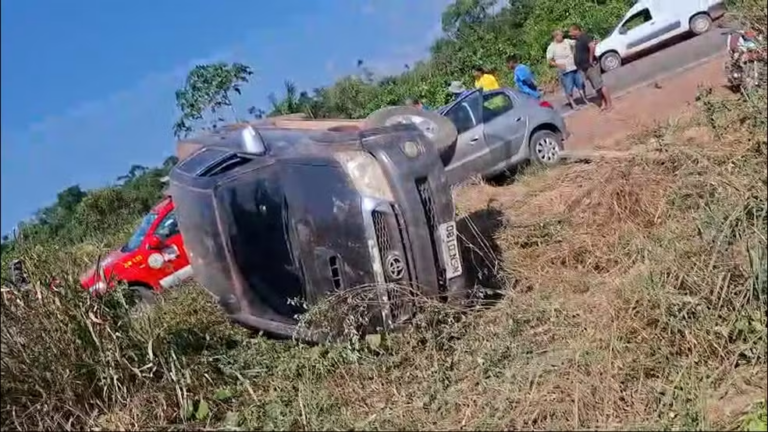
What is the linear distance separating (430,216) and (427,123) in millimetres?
1514

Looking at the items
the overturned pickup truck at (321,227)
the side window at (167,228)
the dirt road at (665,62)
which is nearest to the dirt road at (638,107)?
the dirt road at (665,62)

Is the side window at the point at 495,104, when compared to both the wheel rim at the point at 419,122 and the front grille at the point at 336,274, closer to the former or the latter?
the wheel rim at the point at 419,122

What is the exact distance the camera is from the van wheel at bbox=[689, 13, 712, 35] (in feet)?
65.0

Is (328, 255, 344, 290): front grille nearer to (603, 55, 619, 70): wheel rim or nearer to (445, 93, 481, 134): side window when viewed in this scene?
(445, 93, 481, 134): side window

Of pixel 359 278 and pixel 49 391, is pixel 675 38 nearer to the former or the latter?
pixel 359 278

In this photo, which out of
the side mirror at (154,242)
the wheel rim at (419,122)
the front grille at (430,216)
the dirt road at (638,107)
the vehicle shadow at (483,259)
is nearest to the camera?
the front grille at (430,216)

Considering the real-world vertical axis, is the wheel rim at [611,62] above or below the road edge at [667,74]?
above

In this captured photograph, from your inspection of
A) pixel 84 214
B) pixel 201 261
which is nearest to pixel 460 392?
pixel 201 261

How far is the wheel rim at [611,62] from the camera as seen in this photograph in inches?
793

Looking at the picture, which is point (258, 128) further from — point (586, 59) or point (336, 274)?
point (586, 59)

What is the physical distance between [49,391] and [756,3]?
465cm

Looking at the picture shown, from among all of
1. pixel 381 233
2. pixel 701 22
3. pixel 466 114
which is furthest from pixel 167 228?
pixel 701 22

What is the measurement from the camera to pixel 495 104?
11977 millimetres

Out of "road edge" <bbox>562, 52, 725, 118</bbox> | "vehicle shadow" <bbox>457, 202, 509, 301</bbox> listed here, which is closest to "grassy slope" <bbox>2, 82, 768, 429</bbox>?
"vehicle shadow" <bbox>457, 202, 509, 301</bbox>
